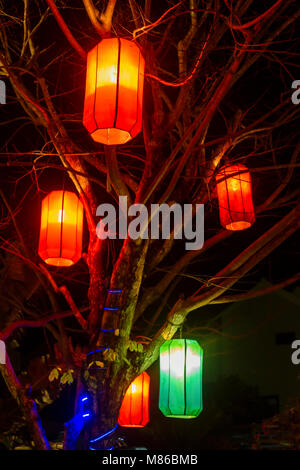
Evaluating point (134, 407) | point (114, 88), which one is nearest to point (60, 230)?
point (114, 88)

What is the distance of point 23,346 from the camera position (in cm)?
1030

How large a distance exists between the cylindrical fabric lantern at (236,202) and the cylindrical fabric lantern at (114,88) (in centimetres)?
159

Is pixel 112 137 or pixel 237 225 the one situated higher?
pixel 112 137

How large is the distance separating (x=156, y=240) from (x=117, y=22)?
7.31 feet

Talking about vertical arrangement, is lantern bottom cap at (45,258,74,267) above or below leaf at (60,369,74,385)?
above

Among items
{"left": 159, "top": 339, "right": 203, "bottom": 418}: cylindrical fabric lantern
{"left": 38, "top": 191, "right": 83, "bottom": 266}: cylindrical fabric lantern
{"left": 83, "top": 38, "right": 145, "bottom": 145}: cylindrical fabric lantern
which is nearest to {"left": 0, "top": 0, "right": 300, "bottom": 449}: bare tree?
{"left": 38, "top": 191, "right": 83, "bottom": 266}: cylindrical fabric lantern

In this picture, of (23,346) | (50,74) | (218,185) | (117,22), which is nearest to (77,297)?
(23,346)

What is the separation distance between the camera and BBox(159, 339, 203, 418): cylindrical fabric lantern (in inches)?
193

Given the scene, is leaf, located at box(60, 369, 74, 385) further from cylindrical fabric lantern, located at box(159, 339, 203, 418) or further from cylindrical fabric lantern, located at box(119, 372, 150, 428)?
cylindrical fabric lantern, located at box(119, 372, 150, 428)

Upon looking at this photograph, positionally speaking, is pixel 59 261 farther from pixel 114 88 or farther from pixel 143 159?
pixel 114 88

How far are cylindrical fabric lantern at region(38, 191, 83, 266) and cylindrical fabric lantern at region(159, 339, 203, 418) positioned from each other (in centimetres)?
135

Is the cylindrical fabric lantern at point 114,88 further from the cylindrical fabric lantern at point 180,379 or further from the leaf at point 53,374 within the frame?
the cylindrical fabric lantern at point 180,379

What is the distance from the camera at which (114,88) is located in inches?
142

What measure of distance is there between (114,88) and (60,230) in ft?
5.58
